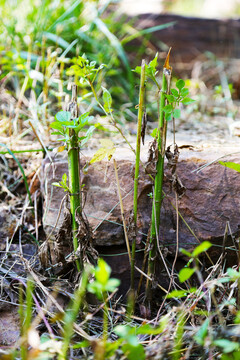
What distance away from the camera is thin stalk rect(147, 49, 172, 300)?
1070mm

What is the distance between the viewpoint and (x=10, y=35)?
2.32 metres

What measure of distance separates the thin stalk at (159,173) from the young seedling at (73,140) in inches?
8.1

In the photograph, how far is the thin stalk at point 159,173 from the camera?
1.07m

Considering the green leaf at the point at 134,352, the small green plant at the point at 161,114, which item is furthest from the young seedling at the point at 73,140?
the green leaf at the point at 134,352

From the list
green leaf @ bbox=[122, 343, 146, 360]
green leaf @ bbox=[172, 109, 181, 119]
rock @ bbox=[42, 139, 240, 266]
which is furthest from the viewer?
rock @ bbox=[42, 139, 240, 266]

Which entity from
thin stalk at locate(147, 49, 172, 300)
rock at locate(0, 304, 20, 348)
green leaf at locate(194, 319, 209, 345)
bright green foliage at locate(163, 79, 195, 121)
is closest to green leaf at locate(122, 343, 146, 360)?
green leaf at locate(194, 319, 209, 345)

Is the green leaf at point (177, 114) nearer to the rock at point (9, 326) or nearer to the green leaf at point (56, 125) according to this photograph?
the green leaf at point (56, 125)

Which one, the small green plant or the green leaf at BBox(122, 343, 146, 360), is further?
the small green plant

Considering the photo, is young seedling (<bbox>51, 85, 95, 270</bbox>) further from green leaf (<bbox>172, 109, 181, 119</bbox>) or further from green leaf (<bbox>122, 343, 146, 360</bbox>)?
green leaf (<bbox>122, 343, 146, 360</bbox>)

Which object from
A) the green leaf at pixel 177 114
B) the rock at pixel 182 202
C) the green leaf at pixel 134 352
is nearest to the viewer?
the green leaf at pixel 134 352

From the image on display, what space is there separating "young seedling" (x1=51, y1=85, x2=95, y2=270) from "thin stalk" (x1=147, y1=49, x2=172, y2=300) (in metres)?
0.21

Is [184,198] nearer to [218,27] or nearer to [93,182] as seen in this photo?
[93,182]

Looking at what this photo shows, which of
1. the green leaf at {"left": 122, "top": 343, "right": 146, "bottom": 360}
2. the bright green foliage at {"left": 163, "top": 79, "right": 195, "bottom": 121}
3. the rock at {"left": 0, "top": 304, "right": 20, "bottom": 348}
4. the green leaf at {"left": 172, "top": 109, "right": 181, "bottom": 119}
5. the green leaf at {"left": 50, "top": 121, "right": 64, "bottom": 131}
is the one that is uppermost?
the bright green foliage at {"left": 163, "top": 79, "right": 195, "bottom": 121}

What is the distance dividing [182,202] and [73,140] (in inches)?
18.7
